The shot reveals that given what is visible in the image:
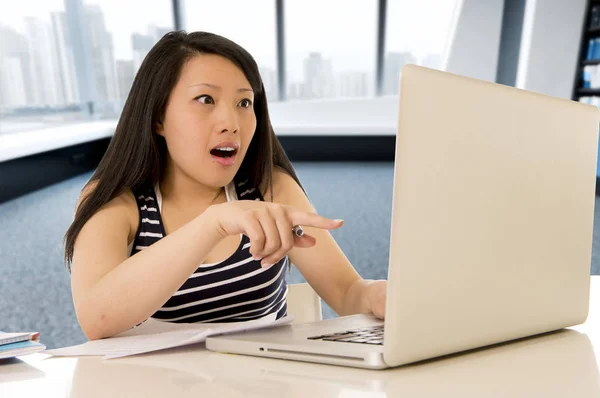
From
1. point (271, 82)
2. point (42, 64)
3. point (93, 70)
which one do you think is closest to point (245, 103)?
point (42, 64)

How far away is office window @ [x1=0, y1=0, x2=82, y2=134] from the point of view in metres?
4.55

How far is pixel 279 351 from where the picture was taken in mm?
597

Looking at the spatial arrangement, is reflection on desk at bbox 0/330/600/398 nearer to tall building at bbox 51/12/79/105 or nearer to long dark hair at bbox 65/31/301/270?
long dark hair at bbox 65/31/301/270

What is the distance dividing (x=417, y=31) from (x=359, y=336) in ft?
21.0

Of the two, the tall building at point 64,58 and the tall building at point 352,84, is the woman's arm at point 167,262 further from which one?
the tall building at point 352,84

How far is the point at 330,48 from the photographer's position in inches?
255

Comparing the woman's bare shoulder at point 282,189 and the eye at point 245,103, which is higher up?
the eye at point 245,103

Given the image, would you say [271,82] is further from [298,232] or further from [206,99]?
[298,232]

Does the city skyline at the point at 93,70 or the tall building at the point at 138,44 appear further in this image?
the tall building at the point at 138,44

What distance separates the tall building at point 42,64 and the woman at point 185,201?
15.3 ft

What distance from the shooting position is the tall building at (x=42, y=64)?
481 centimetres

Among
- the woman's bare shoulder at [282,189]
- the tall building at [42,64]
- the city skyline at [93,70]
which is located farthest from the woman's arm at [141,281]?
the tall building at [42,64]

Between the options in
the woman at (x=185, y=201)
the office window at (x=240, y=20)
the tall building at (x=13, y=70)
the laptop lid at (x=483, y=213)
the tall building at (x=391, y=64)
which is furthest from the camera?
the tall building at (x=391, y=64)

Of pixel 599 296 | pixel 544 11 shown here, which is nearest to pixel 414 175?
pixel 599 296
